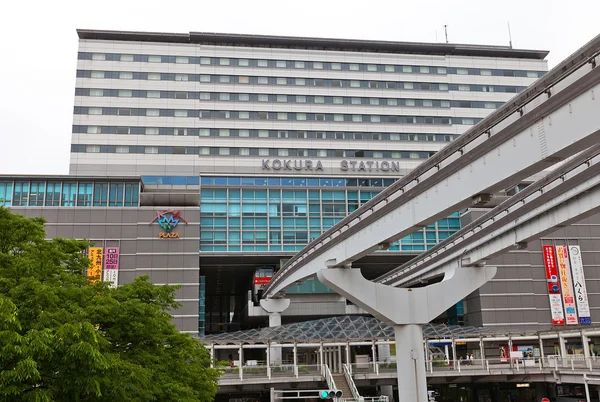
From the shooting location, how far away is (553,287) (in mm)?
61469

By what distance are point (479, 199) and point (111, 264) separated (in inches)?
1846

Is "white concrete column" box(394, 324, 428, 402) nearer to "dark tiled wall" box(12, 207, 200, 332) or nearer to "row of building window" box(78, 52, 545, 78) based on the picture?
"dark tiled wall" box(12, 207, 200, 332)

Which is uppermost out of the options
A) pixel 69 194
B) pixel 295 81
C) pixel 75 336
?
pixel 295 81

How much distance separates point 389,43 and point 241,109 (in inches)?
887

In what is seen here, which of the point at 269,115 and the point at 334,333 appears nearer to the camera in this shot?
the point at 334,333

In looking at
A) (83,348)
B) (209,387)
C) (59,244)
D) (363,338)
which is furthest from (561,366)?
(83,348)

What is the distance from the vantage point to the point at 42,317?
37.8 feet

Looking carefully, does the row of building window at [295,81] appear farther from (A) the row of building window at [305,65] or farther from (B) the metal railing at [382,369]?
(B) the metal railing at [382,369]

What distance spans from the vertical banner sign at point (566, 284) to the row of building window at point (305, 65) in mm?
28142

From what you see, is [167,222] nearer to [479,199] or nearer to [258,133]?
[258,133]

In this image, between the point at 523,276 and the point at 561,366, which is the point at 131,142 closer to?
the point at 523,276

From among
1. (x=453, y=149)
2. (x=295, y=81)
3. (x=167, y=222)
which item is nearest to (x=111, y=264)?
(x=167, y=222)

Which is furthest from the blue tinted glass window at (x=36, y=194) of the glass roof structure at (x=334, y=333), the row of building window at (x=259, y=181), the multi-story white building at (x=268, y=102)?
the glass roof structure at (x=334, y=333)

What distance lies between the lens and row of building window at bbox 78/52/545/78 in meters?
72.2
